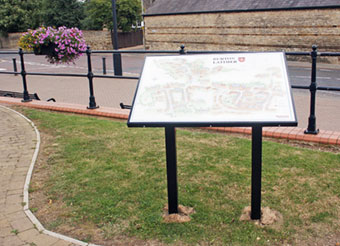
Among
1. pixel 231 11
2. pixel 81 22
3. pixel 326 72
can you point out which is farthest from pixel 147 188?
pixel 81 22

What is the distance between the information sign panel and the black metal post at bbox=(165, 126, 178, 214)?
272 millimetres

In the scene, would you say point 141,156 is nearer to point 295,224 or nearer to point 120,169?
point 120,169

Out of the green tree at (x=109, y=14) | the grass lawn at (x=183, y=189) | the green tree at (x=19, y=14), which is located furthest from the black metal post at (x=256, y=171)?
the green tree at (x=19, y=14)

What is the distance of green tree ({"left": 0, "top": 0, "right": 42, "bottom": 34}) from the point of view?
44844mm

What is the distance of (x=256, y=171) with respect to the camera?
3.45 meters

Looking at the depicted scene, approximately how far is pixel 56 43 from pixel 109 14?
3141 cm

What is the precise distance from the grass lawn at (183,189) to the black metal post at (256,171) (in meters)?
0.13

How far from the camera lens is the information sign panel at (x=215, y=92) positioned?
10.3 feet

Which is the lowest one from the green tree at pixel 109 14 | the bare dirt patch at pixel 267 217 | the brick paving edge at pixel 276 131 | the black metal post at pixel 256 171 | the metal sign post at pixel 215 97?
the bare dirt patch at pixel 267 217

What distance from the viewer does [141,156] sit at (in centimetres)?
522

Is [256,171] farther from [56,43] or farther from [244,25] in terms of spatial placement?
[244,25]

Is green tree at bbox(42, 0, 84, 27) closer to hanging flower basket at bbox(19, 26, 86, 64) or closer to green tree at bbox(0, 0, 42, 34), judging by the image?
green tree at bbox(0, 0, 42, 34)

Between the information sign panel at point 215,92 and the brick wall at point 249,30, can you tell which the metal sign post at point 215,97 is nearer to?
the information sign panel at point 215,92

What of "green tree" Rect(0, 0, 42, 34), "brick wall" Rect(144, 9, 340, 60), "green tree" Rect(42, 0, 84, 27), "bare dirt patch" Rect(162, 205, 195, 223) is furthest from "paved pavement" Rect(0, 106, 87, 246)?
"green tree" Rect(0, 0, 42, 34)
